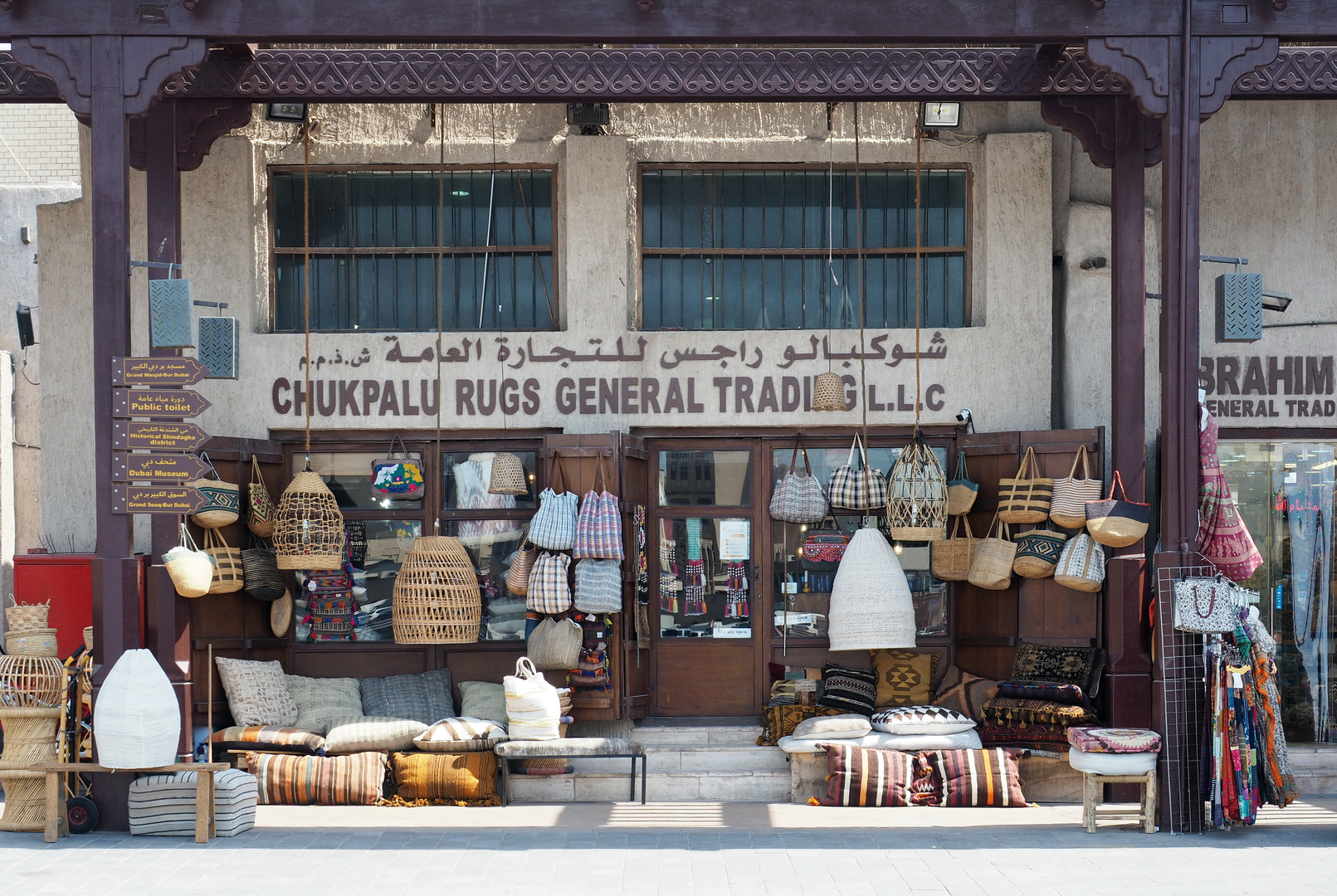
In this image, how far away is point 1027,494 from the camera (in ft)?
34.1

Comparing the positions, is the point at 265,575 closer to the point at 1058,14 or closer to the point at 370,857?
the point at 370,857

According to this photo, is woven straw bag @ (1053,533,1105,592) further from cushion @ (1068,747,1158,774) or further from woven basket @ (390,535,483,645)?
woven basket @ (390,535,483,645)

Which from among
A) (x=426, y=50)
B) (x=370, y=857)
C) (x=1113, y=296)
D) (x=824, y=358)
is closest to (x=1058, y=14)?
(x=1113, y=296)

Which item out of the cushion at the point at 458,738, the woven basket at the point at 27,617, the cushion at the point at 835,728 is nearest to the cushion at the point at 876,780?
the cushion at the point at 835,728

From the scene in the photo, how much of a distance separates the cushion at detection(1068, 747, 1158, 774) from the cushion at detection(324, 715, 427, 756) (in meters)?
4.67

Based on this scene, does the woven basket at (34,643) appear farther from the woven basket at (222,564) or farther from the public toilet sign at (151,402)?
the public toilet sign at (151,402)

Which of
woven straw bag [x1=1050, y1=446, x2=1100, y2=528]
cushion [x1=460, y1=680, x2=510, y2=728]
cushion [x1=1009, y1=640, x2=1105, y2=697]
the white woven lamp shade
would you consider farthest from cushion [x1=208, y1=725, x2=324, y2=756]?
woven straw bag [x1=1050, y1=446, x2=1100, y2=528]

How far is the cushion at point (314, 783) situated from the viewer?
31.8 feet

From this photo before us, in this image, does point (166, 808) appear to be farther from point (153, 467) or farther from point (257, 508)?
point (257, 508)

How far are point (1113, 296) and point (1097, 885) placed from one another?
13.7 feet

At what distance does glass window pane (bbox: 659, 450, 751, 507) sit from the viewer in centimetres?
1131

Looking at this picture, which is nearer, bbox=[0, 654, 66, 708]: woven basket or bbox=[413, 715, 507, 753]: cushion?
bbox=[0, 654, 66, 708]: woven basket

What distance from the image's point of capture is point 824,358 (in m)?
11.2

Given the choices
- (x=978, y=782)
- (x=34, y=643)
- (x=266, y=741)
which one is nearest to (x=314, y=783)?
(x=266, y=741)
